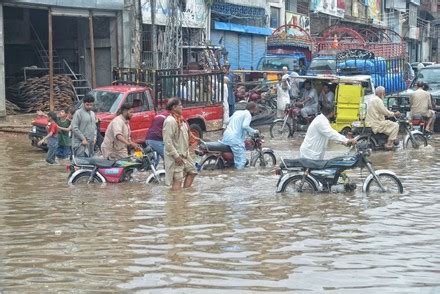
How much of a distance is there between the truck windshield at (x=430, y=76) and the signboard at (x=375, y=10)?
3057 centimetres

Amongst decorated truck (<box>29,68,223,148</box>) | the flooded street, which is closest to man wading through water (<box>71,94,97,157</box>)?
the flooded street

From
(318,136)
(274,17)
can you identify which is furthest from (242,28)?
(318,136)

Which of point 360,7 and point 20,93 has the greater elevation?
point 360,7

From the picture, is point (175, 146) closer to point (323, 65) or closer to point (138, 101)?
point (138, 101)

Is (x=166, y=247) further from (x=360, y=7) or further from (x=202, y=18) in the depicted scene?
(x=360, y=7)

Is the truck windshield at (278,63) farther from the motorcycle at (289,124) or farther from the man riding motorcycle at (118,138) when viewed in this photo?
the man riding motorcycle at (118,138)

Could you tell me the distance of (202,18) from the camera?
103 feet

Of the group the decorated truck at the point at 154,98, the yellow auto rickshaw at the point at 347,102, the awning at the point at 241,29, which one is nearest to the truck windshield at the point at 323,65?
the awning at the point at 241,29

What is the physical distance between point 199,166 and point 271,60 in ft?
58.6

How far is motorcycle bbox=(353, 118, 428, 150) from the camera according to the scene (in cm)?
1750

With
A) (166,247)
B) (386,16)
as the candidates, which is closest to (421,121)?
(166,247)

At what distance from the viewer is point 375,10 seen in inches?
2173

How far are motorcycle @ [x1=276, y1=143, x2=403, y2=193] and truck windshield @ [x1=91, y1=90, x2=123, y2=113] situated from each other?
683 centimetres

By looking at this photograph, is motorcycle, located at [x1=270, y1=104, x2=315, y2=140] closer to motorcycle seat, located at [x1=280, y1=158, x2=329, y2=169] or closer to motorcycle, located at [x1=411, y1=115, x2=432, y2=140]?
motorcycle, located at [x1=411, y1=115, x2=432, y2=140]
